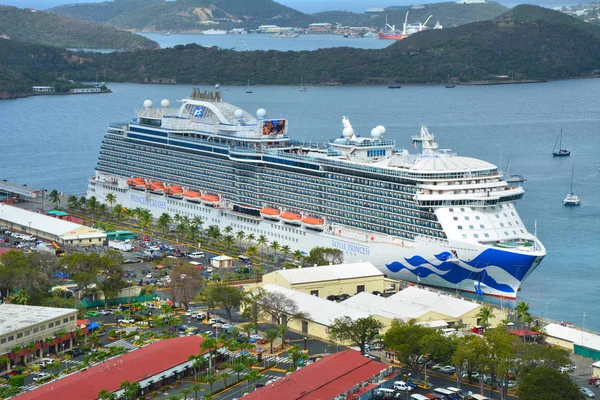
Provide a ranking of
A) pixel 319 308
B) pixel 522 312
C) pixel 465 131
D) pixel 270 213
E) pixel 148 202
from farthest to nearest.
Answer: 1. pixel 465 131
2. pixel 148 202
3. pixel 270 213
4. pixel 319 308
5. pixel 522 312

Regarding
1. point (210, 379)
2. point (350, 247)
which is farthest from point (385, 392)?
point (350, 247)

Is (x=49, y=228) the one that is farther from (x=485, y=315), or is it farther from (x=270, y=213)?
(x=485, y=315)

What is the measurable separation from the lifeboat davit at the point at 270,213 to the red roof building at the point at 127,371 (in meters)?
19.8

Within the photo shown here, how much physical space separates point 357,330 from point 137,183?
33447mm

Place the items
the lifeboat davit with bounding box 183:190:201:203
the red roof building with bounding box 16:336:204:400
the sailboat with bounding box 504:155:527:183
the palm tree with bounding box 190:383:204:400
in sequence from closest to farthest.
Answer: the red roof building with bounding box 16:336:204:400
the palm tree with bounding box 190:383:204:400
the lifeboat davit with bounding box 183:190:201:203
the sailboat with bounding box 504:155:527:183

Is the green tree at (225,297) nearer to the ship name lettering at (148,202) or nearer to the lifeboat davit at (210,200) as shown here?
the lifeboat davit at (210,200)

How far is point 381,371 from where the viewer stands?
3909 cm

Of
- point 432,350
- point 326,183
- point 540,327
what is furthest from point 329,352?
point 326,183

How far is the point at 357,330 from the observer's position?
42.0 meters

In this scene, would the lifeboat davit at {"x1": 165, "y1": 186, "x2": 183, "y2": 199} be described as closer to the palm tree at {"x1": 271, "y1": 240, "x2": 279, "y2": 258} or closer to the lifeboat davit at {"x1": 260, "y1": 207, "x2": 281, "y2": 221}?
the lifeboat davit at {"x1": 260, "y1": 207, "x2": 281, "y2": 221}

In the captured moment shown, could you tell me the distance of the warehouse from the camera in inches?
2010

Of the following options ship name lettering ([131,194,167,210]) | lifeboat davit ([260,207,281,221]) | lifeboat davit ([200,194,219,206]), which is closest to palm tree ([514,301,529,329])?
Result: lifeboat davit ([260,207,281,221])

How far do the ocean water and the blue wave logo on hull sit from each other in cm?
236

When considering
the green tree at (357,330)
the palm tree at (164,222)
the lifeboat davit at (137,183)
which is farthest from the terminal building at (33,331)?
the lifeboat davit at (137,183)
